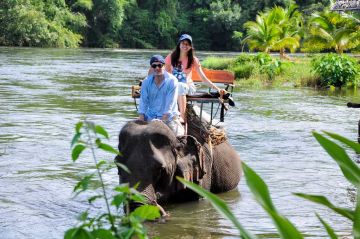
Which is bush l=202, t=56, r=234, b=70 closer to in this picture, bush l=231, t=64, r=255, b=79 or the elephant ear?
bush l=231, t=64, r=255, b=79

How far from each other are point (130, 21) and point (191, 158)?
70479mm

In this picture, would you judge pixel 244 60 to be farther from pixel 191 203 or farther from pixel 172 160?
pixel 172 160

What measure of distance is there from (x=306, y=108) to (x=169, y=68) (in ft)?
39.3

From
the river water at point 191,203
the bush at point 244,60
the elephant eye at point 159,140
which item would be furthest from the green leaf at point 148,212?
the bush at point 244,60

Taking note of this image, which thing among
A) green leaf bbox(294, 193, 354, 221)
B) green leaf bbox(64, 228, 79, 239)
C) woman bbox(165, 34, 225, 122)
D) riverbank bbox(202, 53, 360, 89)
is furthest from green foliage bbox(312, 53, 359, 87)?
green leaf bbox(64, 228, 79, 239)

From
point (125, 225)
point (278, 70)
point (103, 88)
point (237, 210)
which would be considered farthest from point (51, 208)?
point (278, 70)

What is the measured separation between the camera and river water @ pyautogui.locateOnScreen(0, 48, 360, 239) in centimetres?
802

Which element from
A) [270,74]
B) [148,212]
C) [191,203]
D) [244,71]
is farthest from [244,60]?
[148,212]

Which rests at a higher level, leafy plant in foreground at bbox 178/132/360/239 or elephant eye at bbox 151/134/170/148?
leafy plant in foreground at bbox 178/132/360/239

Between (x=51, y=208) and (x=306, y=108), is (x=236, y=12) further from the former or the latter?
(x=51, y=208)

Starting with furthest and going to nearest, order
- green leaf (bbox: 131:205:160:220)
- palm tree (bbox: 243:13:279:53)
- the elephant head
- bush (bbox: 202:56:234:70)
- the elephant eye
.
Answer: palm tree (bbox: 243:13:279:53) → bush (bbox: 202:56:234:70) → the elephant eye → the elephant head → green leaf (bbox: 131:205:160:220)

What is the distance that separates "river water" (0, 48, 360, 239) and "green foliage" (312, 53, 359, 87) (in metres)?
1.23

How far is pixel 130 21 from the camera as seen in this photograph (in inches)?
3068

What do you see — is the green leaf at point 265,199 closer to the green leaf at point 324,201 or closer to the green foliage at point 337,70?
the green leaf at point 324,201
